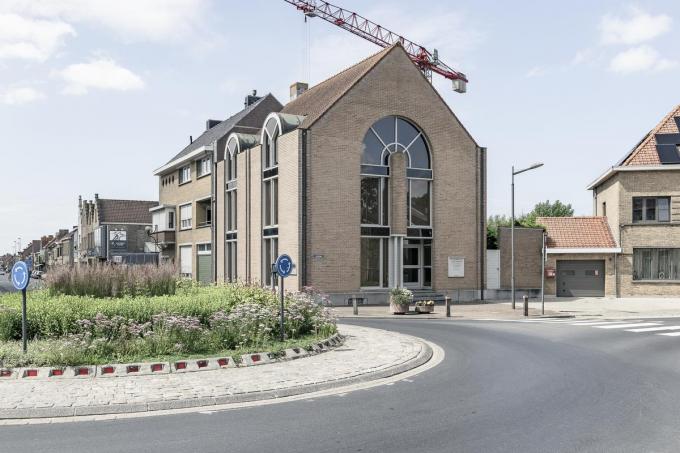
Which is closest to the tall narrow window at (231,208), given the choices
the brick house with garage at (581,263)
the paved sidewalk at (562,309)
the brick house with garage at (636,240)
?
the paved sidewalk at (562,309)

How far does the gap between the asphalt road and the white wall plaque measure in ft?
64.8

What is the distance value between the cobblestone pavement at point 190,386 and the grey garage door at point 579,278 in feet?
77.0

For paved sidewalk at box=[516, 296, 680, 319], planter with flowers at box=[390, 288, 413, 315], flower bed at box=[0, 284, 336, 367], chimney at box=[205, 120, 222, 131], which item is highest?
chimney at box=[205, 120, 222, 131]

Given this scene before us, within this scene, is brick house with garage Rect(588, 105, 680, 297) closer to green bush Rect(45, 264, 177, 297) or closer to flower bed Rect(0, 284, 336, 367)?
flower bed Rect(0, 284, 336, 367)

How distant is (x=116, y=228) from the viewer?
203ft

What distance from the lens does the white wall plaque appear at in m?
31.7

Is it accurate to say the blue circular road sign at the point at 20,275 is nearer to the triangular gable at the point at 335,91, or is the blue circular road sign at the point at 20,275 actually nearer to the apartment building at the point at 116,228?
the triangular gable at the point at 335,91

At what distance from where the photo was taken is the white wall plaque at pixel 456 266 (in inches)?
1249

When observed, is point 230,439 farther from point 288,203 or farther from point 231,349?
point 288,203

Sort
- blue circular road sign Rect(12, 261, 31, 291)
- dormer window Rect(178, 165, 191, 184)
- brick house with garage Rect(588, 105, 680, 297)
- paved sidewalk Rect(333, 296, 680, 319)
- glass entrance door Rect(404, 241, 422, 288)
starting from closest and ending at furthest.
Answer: blue circular road sign Rect(12, 261, 31, 291), paved sidewalk Rect(333, 296, 680, 319), glass entrance door Rect(404, 241, 422, 288), brick house with garage Rect(588, 105, 680, 297), dormer window Rect(178, 165, 191, 184)

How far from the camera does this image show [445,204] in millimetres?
32000

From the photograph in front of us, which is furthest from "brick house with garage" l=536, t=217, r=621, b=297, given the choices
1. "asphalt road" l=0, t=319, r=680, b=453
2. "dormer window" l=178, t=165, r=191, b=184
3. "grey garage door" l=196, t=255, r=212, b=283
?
"dormer window" l=178, t=165, r=191, b=184

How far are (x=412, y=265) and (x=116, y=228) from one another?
39.9 m

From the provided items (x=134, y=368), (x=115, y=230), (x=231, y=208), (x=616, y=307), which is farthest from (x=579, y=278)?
(x=115, y=230)
